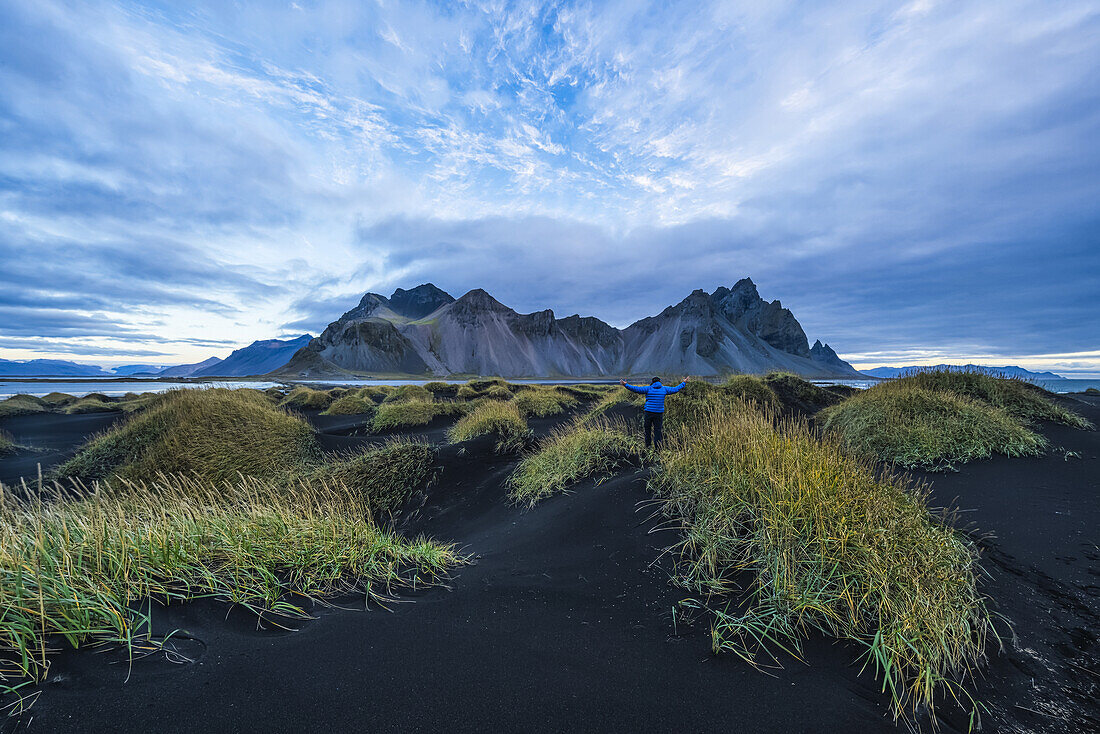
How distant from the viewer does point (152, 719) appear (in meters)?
1.97

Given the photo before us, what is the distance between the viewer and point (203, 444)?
911 cm

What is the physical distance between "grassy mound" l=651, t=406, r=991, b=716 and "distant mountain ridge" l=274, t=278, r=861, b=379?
126970 millimetres

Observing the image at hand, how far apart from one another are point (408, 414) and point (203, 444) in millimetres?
8741

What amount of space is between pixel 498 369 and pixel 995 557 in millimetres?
139578

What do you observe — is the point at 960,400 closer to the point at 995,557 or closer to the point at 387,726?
the point at 995,557

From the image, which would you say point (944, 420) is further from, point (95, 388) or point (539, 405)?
point (95, 388)

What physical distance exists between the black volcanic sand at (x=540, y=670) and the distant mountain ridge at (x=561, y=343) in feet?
420

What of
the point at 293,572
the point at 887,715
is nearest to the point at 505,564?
the point at 293,572

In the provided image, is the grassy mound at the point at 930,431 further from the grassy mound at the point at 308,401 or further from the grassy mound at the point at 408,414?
the grassy mound at the point at 308,401

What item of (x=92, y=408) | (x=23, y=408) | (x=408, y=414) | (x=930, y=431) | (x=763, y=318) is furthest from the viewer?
(x=763, y=318)

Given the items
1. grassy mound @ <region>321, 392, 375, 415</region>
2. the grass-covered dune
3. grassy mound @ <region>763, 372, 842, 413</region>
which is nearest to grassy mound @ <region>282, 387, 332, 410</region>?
grassy mound @ <region>321, 392, 375, 415</region>

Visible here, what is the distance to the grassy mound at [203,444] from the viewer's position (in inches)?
340

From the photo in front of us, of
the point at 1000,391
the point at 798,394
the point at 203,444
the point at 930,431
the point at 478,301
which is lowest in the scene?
the point at 203,444

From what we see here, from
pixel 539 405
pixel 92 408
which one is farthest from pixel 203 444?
pixel 92 408
